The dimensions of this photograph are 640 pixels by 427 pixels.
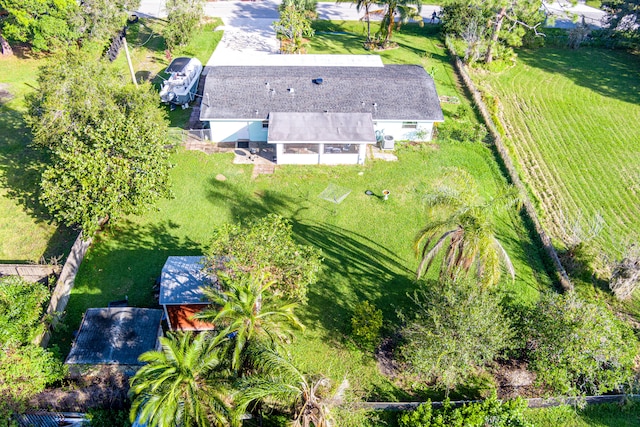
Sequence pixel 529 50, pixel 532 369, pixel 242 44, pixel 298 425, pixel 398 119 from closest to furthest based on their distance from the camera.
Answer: pixel 298 425 < pixel 532 369 < pixel 398 119 < pixel 242 44 < pixel 529 50

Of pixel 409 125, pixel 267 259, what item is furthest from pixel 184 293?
pixel 409 125

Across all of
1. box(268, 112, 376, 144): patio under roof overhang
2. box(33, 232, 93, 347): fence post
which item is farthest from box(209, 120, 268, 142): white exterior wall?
box(33, 232, 93, 347): fence post

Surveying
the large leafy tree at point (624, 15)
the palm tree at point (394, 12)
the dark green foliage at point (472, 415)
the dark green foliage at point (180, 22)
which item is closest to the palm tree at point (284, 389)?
the dark green foliage at point (472, 415)

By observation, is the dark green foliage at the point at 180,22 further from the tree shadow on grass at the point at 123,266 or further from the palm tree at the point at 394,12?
the tree shadow on grass at the point at 123,266

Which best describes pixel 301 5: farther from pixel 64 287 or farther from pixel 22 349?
pixel 22 349

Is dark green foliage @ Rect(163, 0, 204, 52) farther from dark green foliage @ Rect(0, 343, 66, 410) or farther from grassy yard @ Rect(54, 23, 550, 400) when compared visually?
dark green foliage @ Rect(0, 343, 66, 410)

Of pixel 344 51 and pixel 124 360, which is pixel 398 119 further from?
pixel 124 360

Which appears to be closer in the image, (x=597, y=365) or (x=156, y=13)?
(x=597, y=365)

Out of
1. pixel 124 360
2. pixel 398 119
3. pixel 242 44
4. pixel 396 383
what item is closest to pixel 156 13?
pixel 242 44
